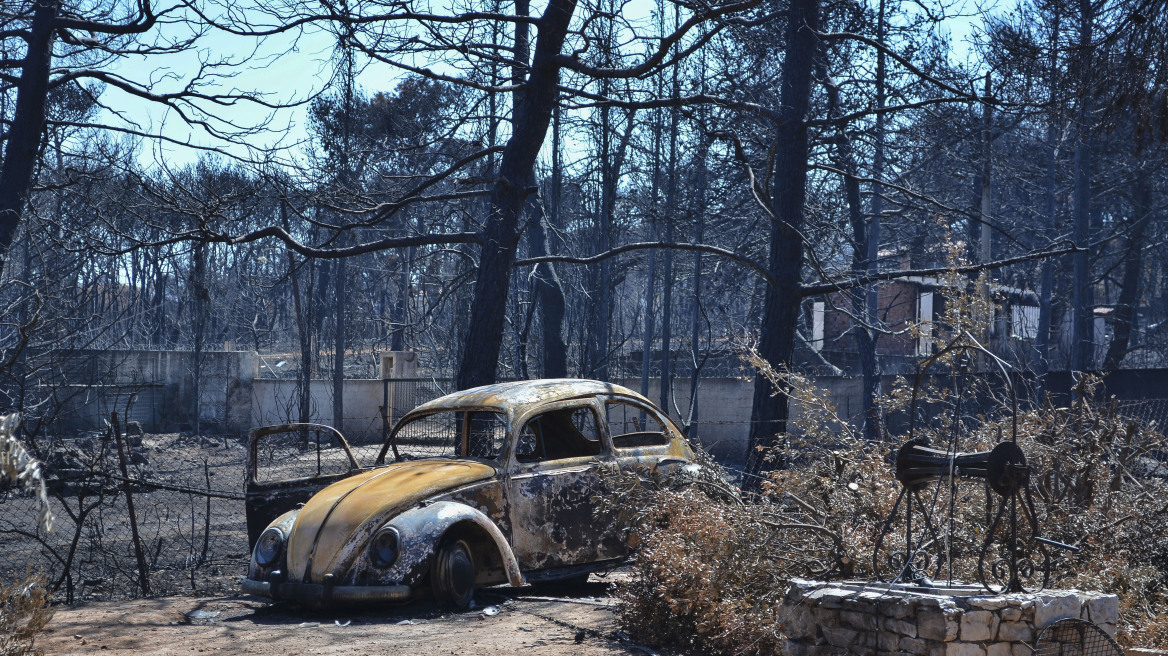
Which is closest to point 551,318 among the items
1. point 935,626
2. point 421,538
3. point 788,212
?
point 788,212

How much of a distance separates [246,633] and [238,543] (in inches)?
234

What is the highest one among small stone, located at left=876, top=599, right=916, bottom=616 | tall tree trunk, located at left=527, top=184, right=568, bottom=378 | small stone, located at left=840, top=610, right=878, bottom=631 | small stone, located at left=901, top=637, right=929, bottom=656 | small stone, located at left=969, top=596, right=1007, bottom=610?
tall tree trunk, located at left=527, top=184, right=568, bottom=378

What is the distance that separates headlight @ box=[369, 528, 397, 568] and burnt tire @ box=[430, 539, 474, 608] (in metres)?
0.35

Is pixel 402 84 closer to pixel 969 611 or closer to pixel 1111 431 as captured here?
pixel 1111 431

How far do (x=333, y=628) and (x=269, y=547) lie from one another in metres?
1.18

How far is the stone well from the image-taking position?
190 inches

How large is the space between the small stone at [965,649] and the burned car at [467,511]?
3504 millimetres

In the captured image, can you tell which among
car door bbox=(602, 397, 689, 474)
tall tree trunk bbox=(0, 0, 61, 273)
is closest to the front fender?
car door bbox=(602, 397, 689, 474)

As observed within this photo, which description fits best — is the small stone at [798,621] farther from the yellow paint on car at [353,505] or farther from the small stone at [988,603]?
the yellow paint on car at [353,505]

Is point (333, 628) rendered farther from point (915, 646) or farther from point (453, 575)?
point (915, 646)

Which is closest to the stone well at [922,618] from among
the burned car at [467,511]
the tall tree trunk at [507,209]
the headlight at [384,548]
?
the burned car at [467,511]

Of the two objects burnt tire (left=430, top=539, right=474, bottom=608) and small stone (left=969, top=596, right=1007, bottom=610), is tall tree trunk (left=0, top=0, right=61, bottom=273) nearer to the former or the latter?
burnt tire (left=430, top=539, right=474, bottom=608)

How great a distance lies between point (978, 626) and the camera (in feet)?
15.8

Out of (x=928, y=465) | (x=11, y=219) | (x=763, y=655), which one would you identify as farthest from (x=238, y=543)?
(x=928, y=465)
